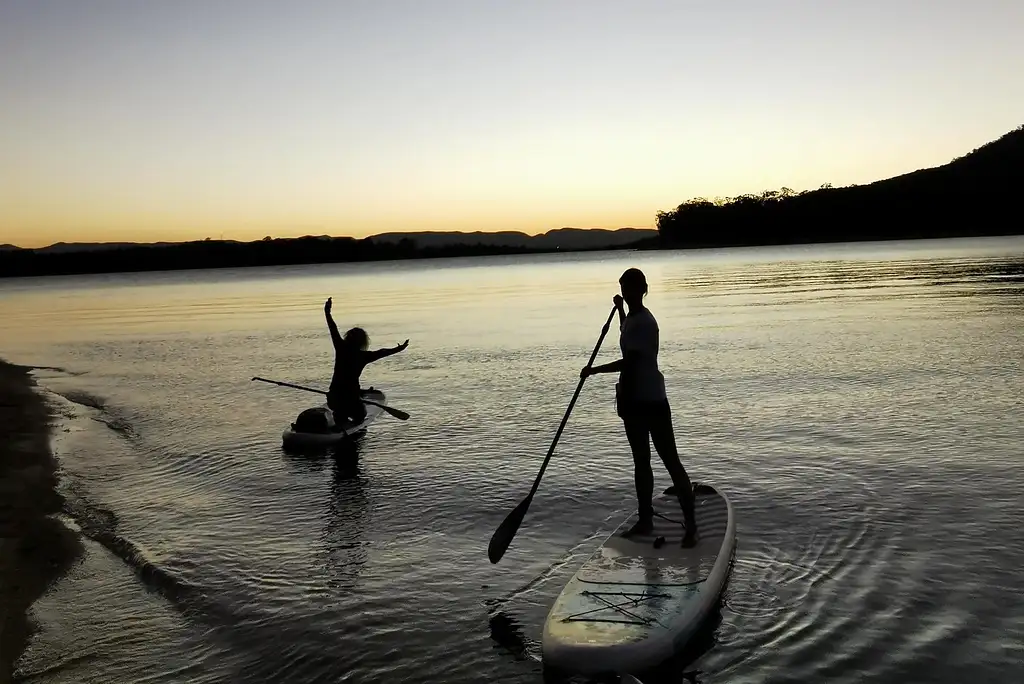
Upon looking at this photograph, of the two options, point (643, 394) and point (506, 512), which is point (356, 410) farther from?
point (643, 394)

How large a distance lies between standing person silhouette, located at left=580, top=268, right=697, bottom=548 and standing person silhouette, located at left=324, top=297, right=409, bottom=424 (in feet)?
24.9

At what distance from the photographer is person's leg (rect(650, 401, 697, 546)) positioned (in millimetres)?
8156

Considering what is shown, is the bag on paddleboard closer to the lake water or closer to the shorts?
the lake water

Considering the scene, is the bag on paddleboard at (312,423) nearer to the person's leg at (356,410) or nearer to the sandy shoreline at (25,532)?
the person's leg at (356,410)

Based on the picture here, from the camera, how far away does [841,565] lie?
28.9 feet

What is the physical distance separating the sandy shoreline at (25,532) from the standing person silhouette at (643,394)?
6.09 metres

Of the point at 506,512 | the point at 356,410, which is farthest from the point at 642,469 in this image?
the point at 356,410

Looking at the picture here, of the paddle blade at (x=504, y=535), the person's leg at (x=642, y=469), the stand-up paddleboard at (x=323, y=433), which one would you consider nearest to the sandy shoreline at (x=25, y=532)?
Result: the stand-up paddleboard at (x=323, y=433)

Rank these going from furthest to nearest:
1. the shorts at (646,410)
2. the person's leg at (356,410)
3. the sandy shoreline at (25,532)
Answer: the person's leg at (356,410)
the shorts at (646,410)
the sandy shoreline at (25,532)

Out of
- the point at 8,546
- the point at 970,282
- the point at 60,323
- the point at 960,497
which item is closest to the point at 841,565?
the point at 960,497

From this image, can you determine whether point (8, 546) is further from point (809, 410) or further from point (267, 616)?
point (809, 410)

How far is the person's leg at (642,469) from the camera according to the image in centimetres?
822

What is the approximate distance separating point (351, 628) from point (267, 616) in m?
0.99

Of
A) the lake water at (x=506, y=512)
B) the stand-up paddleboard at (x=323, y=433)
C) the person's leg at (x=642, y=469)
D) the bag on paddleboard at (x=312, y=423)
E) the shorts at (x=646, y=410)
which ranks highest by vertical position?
the shorts at (x=646, y=410)
